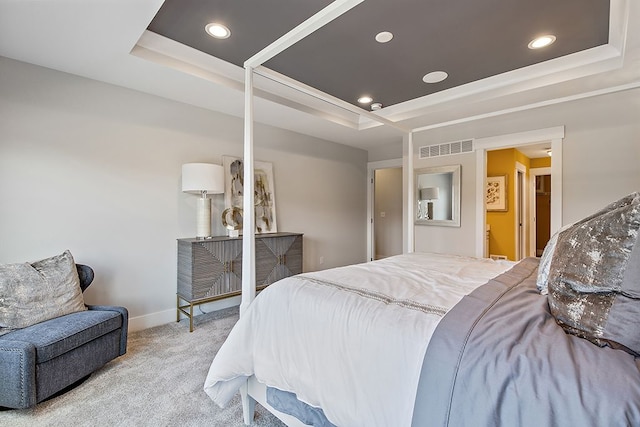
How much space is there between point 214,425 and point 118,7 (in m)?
2.55

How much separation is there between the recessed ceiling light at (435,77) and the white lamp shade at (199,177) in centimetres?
241

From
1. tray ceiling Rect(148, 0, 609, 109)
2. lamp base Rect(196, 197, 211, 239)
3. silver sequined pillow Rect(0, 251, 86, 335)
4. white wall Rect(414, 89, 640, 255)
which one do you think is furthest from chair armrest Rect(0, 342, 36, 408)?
white wall Rect(414, 89, 640, 255)

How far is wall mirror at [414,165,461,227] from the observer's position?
162 inches

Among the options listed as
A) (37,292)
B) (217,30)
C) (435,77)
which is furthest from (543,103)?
(37,292)

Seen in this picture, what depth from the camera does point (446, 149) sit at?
4.21 meters

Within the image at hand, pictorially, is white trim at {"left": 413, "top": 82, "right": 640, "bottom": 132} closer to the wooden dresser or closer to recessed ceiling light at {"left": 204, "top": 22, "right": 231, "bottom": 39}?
recessed ceiling light at {"left": 204, "top": 22, "right": 231, "bottom": 39}

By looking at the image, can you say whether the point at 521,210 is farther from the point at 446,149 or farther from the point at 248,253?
the point at 248,253

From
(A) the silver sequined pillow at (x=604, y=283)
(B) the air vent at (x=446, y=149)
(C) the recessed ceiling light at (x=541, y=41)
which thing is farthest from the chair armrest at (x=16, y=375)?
(B) the air vent at (x=446, y=149)

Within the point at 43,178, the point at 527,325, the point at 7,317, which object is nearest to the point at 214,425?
the point at 7,317

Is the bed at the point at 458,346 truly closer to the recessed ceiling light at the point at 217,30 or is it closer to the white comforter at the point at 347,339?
the white comforter at the point at 347,339

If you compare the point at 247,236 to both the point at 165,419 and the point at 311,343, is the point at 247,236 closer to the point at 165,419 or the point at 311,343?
the point at 311,343

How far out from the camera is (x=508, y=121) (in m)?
3.64

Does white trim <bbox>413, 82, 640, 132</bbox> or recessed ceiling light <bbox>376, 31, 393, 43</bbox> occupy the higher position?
recessed ceiling light <bbox>376, 31, 393, 43</bbox>

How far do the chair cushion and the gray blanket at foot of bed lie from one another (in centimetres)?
219
